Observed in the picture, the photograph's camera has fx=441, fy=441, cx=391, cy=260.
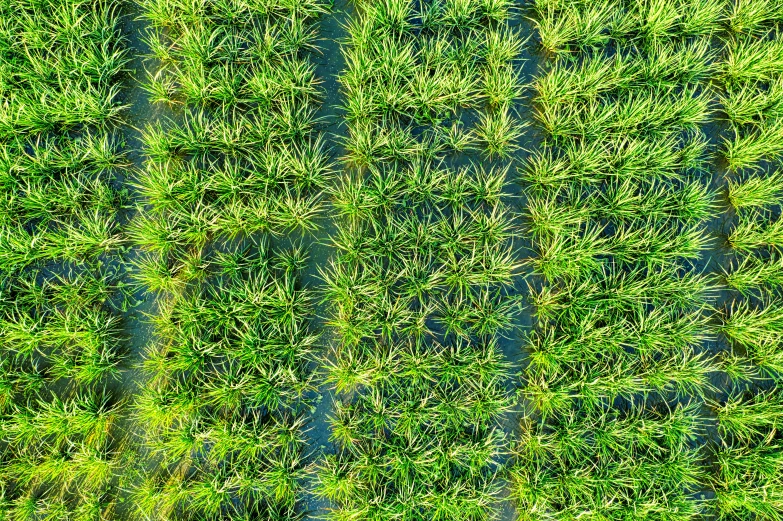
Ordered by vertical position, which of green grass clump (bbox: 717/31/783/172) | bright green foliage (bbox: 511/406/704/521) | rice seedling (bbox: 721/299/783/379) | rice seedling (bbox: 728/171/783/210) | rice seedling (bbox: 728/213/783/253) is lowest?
bright green foliage (bbox: 511/406/704/521)

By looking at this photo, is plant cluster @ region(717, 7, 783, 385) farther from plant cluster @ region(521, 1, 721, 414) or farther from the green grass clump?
plant cluster @ region(521, 1, 721, 414)

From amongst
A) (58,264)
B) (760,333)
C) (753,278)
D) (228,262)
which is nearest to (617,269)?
(753,278)

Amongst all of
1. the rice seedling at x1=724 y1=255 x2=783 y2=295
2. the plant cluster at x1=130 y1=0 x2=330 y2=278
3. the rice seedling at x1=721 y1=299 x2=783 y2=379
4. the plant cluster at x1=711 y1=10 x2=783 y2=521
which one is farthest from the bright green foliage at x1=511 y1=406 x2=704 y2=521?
the plant cluster at x1=130 y1=0 x2=330 y2=278

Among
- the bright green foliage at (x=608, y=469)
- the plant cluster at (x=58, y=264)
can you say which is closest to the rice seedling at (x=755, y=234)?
the bright green foliage at (x=608, y=469)

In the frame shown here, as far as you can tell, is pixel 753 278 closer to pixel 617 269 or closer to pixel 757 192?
pixel 757 192

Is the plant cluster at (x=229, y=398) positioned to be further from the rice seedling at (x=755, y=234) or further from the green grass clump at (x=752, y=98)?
the green grass clump at (x=752, y=98)
